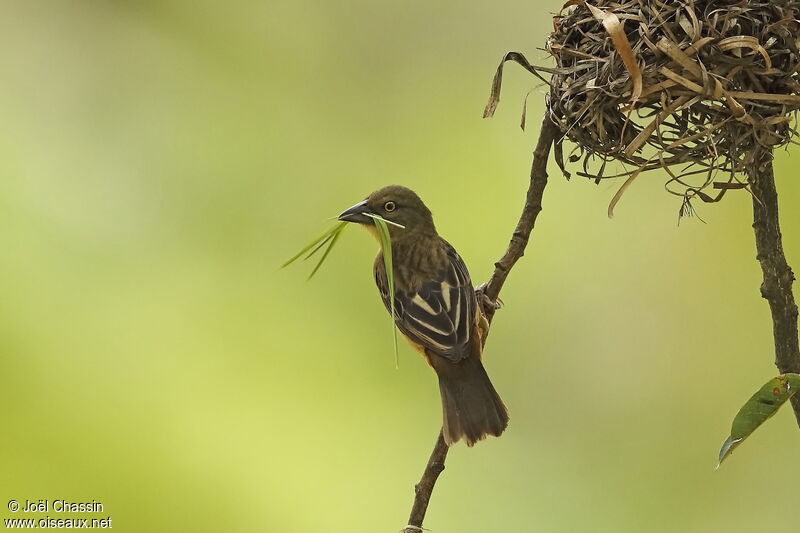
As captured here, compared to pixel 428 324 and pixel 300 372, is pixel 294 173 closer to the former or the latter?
pixel 300 372

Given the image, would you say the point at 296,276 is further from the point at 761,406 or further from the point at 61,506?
the point at 761,406

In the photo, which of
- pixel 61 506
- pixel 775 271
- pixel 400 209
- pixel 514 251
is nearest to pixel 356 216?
pixel 400 209

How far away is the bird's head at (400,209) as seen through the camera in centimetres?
343

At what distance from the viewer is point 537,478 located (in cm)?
506

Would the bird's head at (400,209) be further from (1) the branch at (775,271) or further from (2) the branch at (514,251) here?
(1) the branch at (775,271)

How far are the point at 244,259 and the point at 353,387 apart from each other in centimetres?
98

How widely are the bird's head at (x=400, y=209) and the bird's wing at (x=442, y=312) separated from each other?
20 cm

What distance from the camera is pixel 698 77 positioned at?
2227 millimetres

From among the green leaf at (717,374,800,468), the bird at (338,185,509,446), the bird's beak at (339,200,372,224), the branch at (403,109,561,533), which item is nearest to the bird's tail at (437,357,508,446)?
the bird at (338,185,509,446)

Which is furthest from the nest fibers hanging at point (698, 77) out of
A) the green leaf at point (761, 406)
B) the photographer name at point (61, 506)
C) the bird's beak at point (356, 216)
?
the photographer name at point (61, 506)

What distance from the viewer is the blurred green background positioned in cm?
489

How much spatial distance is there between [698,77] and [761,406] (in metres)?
0.78

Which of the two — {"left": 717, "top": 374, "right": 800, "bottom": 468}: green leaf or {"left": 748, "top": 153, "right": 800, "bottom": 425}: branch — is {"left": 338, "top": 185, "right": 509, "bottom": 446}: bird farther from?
{"left": 748, "top": 153, "right": 800, "bottom": 425}: branch

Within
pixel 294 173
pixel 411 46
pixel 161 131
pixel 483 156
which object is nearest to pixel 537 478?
pixel 483 156
